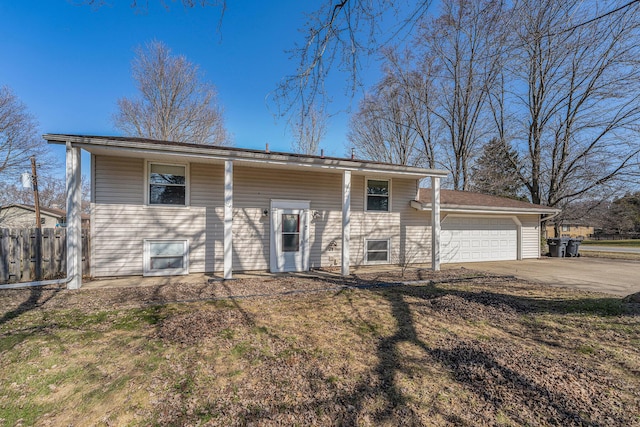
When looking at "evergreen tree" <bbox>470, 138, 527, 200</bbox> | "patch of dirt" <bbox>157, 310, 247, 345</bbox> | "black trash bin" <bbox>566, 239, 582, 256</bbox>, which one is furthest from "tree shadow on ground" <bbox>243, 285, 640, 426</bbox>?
"evergreen tree" <bbox>470, 138, 527, 200</bbox>

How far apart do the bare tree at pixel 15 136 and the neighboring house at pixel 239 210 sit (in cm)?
1805

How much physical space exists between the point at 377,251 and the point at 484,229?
5.21 meters

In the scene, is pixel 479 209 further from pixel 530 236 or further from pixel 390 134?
pixel 390 134

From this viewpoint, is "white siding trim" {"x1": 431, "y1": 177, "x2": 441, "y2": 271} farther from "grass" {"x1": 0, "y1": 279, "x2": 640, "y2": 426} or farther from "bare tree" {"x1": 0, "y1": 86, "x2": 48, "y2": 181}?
"bare tree" {"x1": 0, "y1": 86, "x2": 48, "y2": 181}

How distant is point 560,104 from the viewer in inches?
588

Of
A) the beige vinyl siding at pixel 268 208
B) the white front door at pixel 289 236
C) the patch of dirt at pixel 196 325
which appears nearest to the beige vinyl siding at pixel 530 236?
the beige vinyl siding at pixel 268 208

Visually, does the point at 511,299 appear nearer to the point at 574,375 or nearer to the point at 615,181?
the point at 574,375

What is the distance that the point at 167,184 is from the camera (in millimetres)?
Answer: 7441

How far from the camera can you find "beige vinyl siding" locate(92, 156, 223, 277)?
6914mm

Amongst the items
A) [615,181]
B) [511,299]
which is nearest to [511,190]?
[615,181]

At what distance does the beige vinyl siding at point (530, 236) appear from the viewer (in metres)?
12.1

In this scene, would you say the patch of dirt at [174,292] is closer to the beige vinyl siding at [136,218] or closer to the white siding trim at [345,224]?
the white siding trim at [345,224]

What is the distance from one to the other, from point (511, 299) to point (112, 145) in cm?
900

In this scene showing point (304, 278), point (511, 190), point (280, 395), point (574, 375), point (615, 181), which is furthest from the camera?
point (511, 190)
